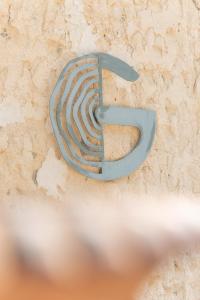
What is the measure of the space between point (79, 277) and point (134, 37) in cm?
80

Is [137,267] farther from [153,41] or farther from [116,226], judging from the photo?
[153,41]

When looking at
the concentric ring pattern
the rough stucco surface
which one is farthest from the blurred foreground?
the concentric ring pattern

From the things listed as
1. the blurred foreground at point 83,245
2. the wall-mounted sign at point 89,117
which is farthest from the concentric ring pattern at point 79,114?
the blurred foreground at point 83,245

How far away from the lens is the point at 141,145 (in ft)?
5.66

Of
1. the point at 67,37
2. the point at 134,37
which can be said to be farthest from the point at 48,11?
the point at 134,37

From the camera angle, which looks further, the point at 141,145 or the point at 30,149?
the point at 141,145

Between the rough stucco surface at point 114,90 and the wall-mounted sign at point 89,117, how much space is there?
0.03m

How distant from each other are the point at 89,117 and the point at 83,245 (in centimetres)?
39

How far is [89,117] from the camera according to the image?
1.63 meters

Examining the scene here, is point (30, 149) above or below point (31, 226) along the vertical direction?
above

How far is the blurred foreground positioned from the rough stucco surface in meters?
0.04

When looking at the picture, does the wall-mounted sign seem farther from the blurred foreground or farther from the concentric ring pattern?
the blurred foreground

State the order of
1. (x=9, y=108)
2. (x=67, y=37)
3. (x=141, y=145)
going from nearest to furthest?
(x=9, y=108) < (x=67, y=37) < (x=141, y=145)

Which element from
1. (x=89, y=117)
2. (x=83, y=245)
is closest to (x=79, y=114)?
(x=89, y=117)
